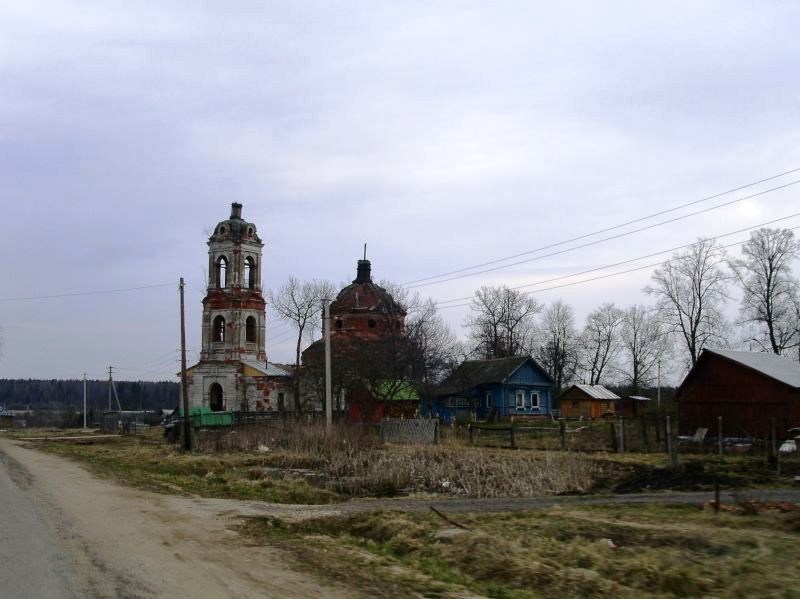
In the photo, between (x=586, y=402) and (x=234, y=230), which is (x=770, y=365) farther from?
(x=234, y=230)

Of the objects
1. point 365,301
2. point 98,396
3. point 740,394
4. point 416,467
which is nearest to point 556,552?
point 416,467

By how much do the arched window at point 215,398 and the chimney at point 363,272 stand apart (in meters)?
14.6

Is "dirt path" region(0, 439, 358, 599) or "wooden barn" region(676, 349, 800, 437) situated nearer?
"dirt path" region(0, 439, 358, 599)

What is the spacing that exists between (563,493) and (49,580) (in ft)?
43.3

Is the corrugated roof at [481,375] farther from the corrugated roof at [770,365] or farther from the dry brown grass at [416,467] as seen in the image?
the dry brown grass at [416,467]

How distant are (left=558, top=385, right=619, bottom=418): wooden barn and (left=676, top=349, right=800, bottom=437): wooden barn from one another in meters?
27.1

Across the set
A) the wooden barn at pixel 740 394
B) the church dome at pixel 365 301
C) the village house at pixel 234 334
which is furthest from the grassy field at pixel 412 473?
the village house at pixel 234 334

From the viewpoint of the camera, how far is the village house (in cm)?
6297

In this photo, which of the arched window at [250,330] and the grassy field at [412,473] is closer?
the grassy field at [412,473]

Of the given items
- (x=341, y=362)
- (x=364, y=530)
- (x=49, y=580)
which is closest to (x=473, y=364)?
(x=341, y=362)

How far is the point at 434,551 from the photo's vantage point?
10688 mm

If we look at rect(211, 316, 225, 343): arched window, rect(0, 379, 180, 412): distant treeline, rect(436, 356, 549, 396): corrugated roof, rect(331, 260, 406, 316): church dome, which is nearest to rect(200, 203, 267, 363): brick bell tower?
rect(211, 316, 225, 343): arched window

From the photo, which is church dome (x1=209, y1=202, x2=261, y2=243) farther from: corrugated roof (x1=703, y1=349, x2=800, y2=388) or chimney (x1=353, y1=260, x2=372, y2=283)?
corrugated roof (x1=703, y1=349, x2=800, y2=388)

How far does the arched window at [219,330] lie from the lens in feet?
211
